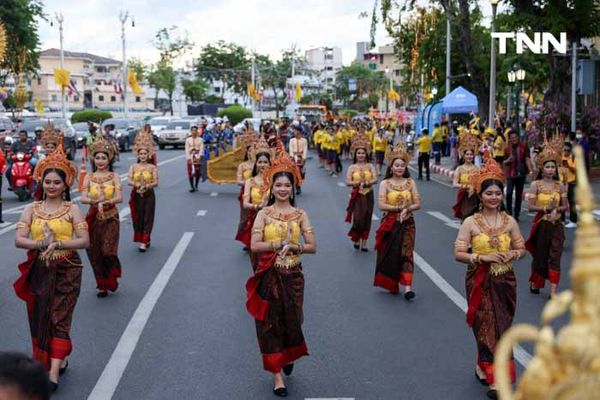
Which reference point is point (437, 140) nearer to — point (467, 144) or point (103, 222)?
point (467, 144)

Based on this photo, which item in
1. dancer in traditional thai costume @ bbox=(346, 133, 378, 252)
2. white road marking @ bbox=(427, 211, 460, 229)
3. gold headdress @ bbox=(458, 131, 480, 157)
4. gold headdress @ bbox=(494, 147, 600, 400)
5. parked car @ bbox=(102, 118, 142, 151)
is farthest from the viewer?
parked car @ bbox=(102, 118, 142, 151)

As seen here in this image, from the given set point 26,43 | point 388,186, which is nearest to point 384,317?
point 388,186

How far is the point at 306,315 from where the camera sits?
380 inches

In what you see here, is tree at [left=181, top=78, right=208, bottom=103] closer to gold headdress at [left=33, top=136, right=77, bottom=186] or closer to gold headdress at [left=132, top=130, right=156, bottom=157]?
gold headdress at [left=132, top=130, right=156, bottom=157]

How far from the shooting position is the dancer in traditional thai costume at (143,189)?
13.7m

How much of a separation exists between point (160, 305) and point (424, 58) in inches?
1355

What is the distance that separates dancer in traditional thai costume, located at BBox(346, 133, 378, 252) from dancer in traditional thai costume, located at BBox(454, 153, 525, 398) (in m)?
6.53

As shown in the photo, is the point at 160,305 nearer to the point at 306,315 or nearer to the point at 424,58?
the point at 306,315

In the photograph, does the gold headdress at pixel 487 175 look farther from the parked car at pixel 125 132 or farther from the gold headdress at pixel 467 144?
the parked car at pixel 125 132

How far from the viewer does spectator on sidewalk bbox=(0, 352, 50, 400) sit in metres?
2.96

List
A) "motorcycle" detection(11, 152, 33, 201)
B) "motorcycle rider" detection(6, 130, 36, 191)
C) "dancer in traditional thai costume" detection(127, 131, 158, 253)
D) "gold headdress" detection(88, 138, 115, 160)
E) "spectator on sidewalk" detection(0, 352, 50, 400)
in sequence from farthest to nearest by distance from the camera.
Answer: "motorcycle rider" detection(6, 130, 36, 191), "motorcycle" detection(11, 152, 33, 201), "dancer in traditional thai costume" detection(127, 131, 158, 253), "gold headdress" detection(88, 138, 115, 160), "spectator on sidewalk" detection(0, 352, 50, 400)

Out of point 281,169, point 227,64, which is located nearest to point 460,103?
point 281,169

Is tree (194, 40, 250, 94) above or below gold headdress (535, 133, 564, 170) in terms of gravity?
above

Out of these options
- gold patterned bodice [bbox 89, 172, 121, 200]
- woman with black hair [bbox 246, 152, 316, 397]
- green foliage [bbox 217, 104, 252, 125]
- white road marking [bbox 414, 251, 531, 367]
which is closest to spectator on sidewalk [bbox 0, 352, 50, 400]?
woman with black hair [bbox 246, 152, 316, 397]
